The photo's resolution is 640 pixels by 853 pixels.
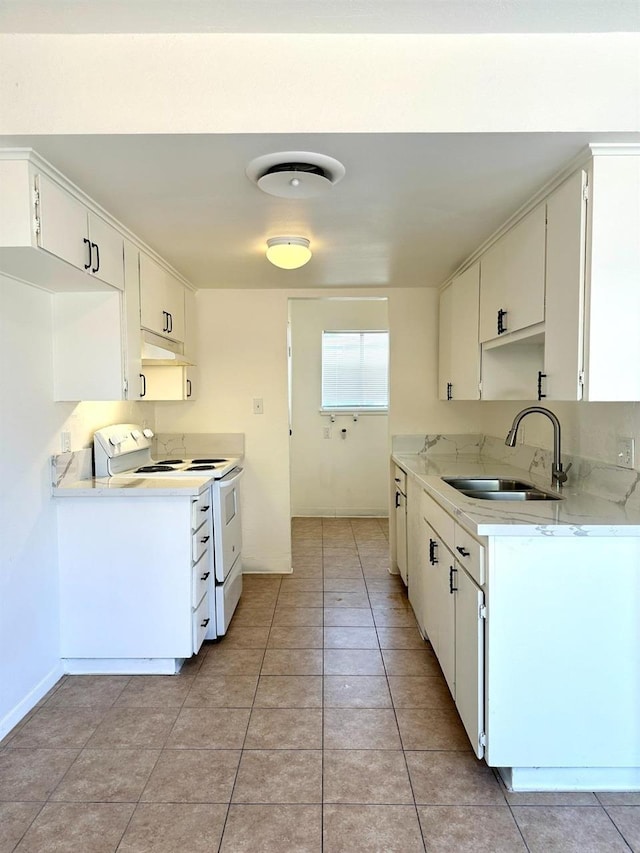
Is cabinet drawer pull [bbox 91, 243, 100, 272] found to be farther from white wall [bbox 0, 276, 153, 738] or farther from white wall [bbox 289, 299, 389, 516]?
white wall [bbox 289, 299, 389, 516]

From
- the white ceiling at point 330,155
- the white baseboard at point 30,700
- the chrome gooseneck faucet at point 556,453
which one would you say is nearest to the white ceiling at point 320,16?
the white ceiling at point 330,155

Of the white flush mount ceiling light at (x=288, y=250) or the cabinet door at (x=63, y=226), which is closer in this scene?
the cabinet door at (x=63, y=226)

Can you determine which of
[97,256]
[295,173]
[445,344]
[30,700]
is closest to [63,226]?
[97,256]

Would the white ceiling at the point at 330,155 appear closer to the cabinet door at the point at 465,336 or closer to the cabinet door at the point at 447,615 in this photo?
the cabinet door at the point at 465,336

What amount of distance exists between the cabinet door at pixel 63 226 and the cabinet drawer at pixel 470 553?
1.78m

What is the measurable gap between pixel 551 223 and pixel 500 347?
0.85 metres

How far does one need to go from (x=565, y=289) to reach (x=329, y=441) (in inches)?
157

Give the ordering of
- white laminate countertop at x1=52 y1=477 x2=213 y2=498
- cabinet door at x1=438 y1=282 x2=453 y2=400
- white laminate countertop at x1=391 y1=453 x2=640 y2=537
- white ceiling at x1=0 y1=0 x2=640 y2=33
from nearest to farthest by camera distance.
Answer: white ceiling at x1=0 y1=0 x2=640 y2=33 → white laminate countertop at x1=391 y1=453 x2=640 y2=537 → white laminate countertop at x1=52 y1=477 x2=213 y2=498 → cabinet door at x1=438 y1=282 x2=453 y2=400

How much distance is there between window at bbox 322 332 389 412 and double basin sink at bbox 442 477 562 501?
2.84 m

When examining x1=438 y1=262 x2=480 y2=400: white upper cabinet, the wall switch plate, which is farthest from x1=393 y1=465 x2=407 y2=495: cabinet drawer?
the wall switch plate

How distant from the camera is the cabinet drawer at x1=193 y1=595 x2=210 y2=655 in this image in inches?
99.0

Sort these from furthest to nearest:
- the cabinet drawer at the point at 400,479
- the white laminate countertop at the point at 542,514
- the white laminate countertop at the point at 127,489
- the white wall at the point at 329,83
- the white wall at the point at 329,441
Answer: the white wall at the point at 329,441 → the cabinet drawer at the point at 400,479 → the white laminate countertop at the point at 127,489 → the white laminate countertop at the point at 542,514 → the white wall at the point at 329,83

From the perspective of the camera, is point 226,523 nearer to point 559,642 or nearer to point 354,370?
point 559,642

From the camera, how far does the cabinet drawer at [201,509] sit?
251 cm
